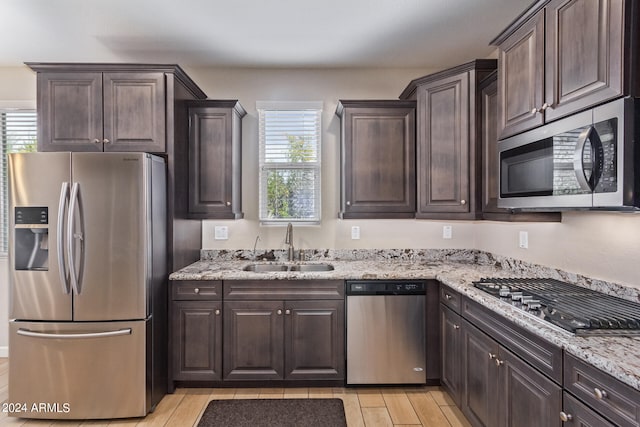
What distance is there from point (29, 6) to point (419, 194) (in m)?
3.11

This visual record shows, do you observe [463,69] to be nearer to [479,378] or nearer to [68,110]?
[479,378]

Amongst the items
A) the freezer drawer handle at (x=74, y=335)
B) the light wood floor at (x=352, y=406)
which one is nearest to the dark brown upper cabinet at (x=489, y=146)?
the light wood floor at (x=352, y=406)

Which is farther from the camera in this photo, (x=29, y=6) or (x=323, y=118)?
(x=323, y=118)

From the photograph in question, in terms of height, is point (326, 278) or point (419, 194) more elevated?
point (419, 194)

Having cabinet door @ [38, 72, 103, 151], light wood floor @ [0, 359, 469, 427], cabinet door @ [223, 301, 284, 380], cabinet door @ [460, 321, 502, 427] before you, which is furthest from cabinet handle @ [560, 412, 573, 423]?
cabinet door @ [38, 72, 103, 151]

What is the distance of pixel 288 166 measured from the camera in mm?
3408

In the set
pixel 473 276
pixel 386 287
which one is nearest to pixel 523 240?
pixel 473 276

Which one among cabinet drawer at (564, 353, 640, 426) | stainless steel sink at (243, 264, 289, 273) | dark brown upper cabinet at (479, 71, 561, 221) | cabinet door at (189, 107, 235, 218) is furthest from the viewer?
stainless steel sink at (243, 264, 289, 273)

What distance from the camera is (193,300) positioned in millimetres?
2697

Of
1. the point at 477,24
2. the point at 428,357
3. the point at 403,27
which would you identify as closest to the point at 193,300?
the point at 428,357

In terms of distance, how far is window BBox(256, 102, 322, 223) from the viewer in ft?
11.2

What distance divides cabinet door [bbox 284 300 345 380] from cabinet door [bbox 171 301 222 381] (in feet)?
1.74

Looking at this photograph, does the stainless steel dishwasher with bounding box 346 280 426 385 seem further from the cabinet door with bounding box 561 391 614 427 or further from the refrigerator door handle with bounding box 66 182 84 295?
the refrigerator door handle with bounding box 66 182 84 295

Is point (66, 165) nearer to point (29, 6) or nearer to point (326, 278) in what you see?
point (29, 6)
